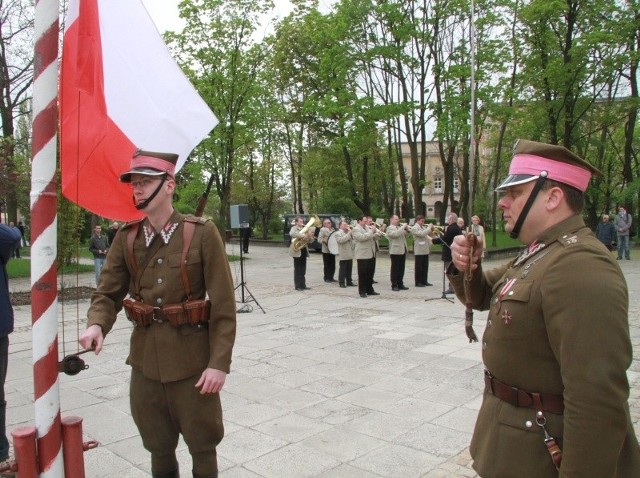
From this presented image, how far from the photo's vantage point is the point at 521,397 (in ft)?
6.85

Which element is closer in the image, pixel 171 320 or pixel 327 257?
pixel 171 320

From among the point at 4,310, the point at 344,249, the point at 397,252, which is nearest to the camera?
the point at 4,310

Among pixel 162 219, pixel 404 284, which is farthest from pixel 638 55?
pixel 162 219

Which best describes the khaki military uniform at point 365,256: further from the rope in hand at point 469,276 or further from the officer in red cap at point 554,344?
the officer in red cap at point 554,344

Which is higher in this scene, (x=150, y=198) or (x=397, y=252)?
(x=150, y=198)

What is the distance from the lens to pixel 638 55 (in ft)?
73.8

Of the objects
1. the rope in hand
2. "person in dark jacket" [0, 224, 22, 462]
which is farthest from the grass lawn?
the rope in hand

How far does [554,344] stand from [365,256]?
40.7 feet

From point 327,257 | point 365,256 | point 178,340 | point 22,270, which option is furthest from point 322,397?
point 22,270

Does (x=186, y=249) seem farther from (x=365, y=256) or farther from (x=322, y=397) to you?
(x=365, y=256)

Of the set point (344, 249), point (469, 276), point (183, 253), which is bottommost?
point (344, 249)

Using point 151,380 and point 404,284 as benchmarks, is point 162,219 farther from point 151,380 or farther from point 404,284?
point 404,284

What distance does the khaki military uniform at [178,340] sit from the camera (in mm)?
3055

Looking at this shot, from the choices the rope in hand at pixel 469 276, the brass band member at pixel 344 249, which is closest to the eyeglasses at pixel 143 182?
the rope in hand at pixel 469 276
